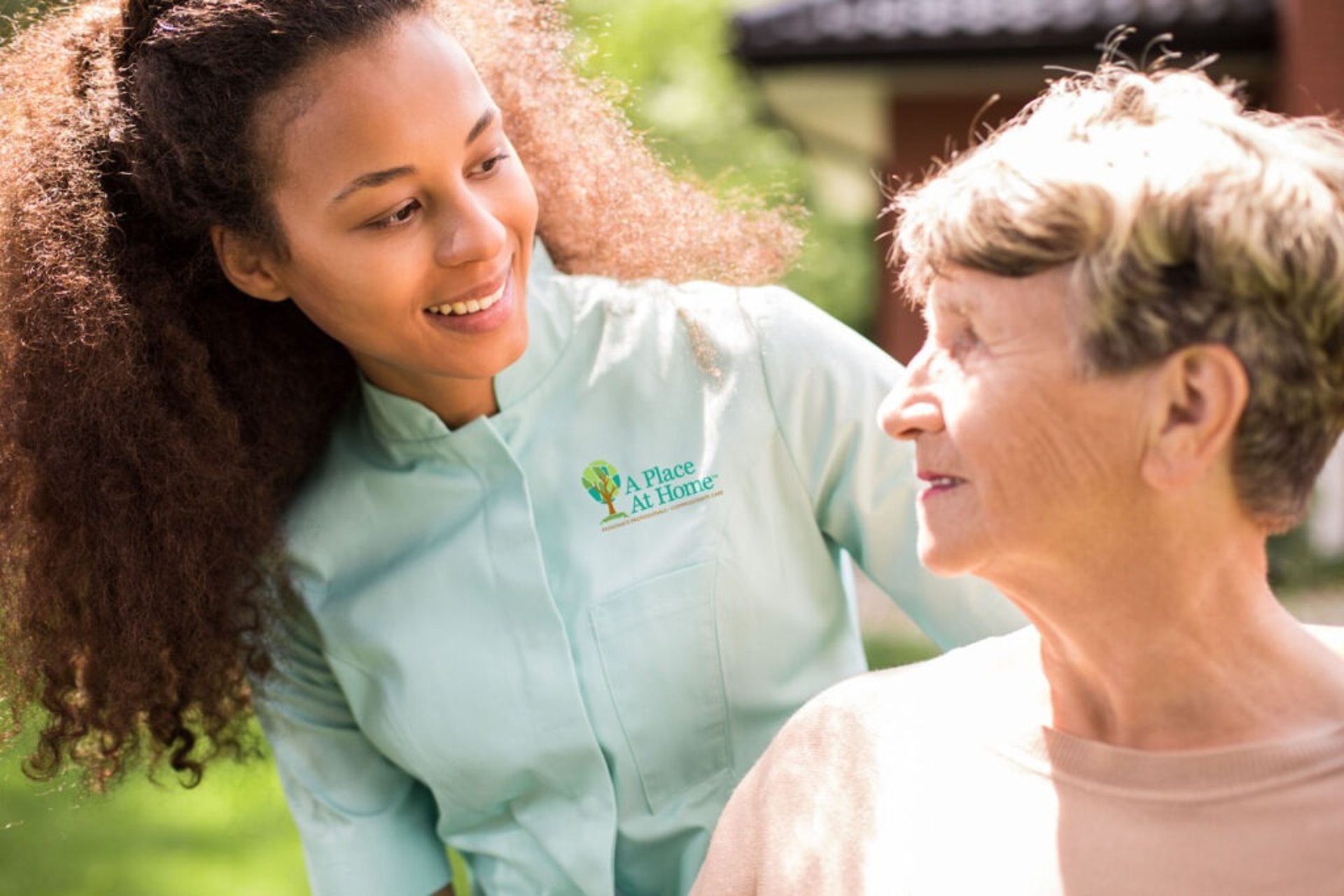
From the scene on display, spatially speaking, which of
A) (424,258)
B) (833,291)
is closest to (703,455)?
(424,258)

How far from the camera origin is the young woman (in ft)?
8.19

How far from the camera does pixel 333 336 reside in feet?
8.95

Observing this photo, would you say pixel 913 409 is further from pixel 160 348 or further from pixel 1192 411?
pixel 160 348

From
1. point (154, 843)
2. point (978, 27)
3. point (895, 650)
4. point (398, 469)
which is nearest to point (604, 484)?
point (398, 469)

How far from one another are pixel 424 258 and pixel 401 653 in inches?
25.4

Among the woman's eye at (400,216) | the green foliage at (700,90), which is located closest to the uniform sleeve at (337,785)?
the woman's eye at (400,216)

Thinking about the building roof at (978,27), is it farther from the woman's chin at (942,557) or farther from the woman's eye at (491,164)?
the woman's chin at (942,557)

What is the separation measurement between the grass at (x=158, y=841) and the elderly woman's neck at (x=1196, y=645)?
4.34 meters

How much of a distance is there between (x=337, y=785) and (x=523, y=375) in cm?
77

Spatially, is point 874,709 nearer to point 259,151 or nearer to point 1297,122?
point 1297,122

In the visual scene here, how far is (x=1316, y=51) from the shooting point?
28.2 feet

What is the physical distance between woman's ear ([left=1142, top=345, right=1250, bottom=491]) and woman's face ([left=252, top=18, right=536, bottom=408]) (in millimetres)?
1020

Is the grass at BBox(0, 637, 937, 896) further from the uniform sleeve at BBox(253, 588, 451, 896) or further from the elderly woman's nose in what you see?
the elderly woman's nose

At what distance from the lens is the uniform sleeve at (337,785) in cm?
290
